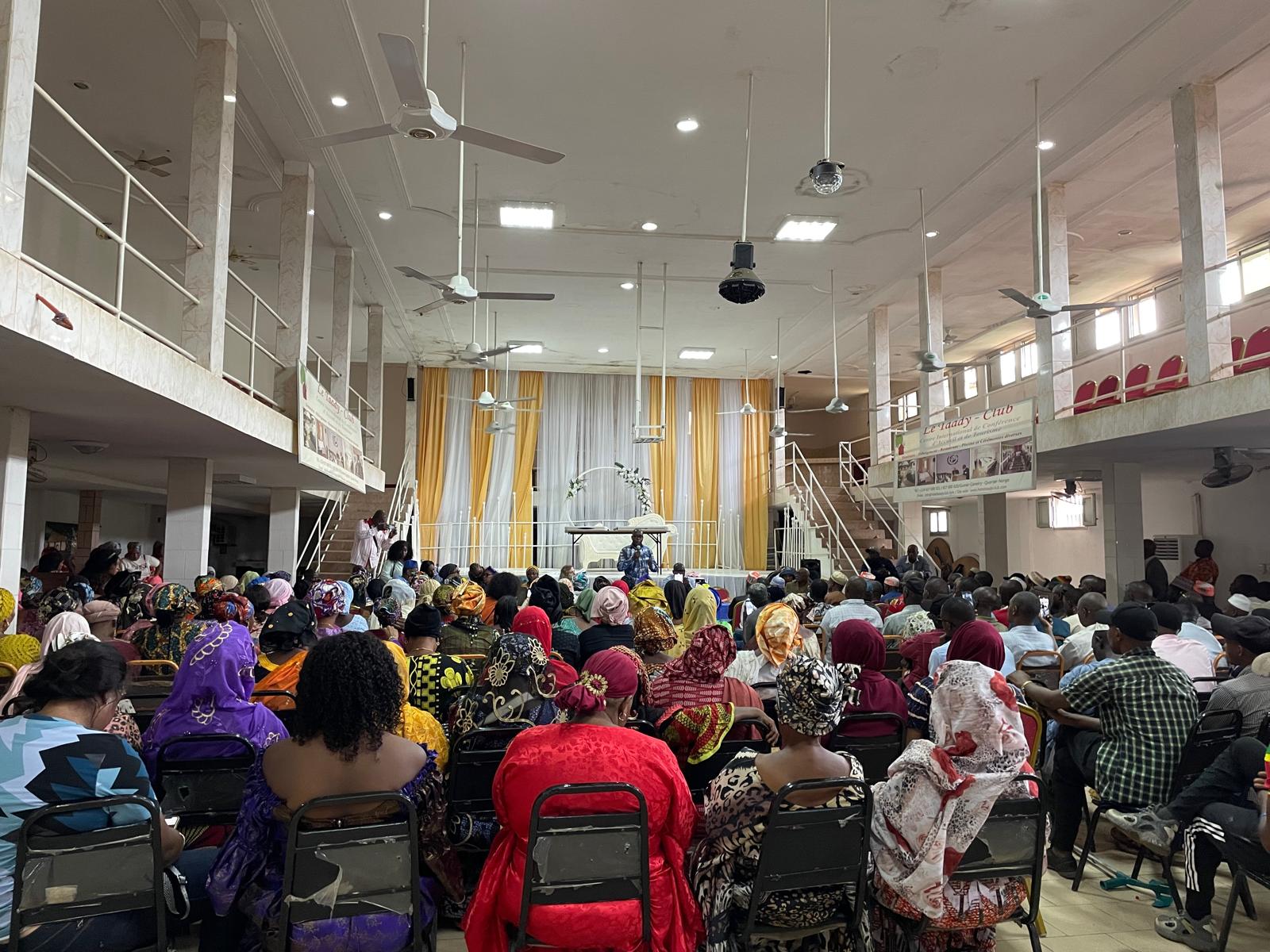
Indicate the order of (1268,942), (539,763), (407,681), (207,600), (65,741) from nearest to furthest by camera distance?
(65,741) < (539,763) < (1268,942) < (407,681) < (207,600)

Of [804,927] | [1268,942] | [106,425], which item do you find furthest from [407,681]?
[106,425]

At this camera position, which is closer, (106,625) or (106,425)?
(106,625)

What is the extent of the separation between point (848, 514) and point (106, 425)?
11.6 m

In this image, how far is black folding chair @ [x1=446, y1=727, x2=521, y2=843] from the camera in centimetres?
281

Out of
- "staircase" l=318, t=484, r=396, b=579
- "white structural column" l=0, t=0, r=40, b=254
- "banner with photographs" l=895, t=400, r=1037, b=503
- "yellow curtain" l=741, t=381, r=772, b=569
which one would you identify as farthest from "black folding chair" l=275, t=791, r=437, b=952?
"yellow curtain" l=741, t=381, r=772, b=569

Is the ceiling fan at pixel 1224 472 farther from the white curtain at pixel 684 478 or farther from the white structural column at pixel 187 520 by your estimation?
the white curtain at pixel 684 478

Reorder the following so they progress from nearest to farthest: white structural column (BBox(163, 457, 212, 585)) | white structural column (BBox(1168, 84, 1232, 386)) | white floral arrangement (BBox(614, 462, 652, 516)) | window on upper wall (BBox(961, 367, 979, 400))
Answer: white structural column (BBox(1168, 84, 1232, 386)), white structural column (BBox(163, 457, 212, 585)), white floral arrangement (BBox(614, 462, 652, 516)), window on upper wall (BBox(961, 367, 979, 400))

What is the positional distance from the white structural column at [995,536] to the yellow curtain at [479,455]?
9920 millimetres

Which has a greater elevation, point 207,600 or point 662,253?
point 662,253

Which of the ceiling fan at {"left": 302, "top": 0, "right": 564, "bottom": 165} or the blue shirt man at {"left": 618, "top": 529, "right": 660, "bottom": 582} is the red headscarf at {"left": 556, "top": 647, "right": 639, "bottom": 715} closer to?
the ceiling fan at {"left": 302, "top": 0, "right": 564, "bottom": 165}

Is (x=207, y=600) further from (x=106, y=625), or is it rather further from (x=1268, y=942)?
(x=1268, y=942)

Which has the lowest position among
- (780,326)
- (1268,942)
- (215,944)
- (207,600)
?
(1268,942)

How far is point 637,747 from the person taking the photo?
2229 mm

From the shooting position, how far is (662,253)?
11164 mm
